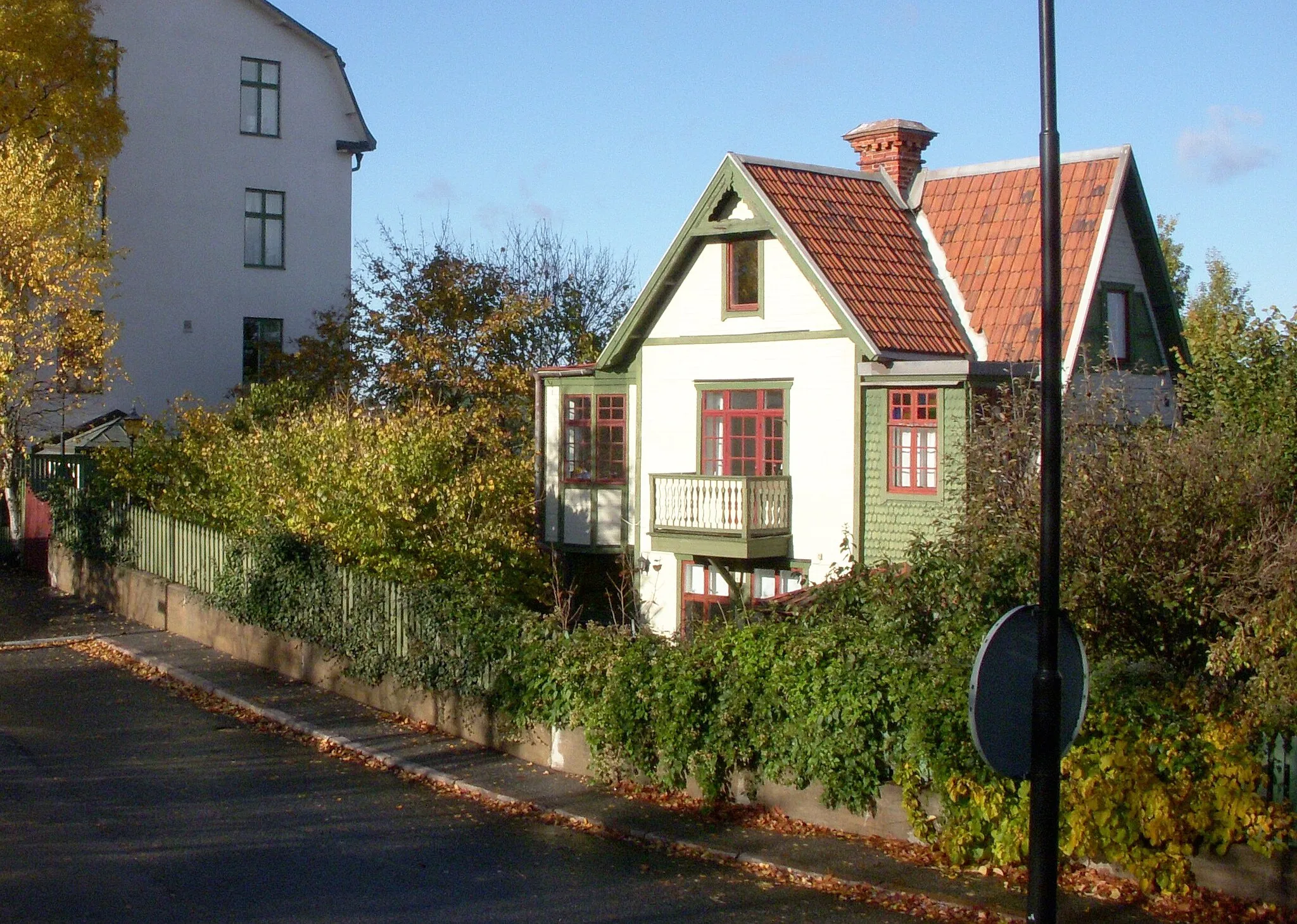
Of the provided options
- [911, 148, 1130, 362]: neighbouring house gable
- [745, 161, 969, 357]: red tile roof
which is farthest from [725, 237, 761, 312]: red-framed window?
[911, 148, 1130, 362]: neighbouring house gable

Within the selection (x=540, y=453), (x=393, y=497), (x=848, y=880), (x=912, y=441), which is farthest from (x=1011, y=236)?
(x=848, y=880)

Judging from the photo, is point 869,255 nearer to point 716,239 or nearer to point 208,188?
point 716,239

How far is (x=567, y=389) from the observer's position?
26.2 metres

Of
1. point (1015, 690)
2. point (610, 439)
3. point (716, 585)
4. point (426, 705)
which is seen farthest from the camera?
point (610, 439)

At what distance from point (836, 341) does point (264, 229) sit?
18.4 meters

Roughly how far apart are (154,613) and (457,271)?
43.8 feet

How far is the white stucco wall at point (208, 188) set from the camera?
106ft

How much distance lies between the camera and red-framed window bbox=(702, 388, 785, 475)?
74.1ft

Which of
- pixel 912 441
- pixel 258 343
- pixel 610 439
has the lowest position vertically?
pixel 912 441

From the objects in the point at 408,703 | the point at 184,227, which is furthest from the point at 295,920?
the point at 184,227

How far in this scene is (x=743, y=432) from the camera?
23.1m

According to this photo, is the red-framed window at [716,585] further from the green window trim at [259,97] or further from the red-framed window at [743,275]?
the green window trim at [259,97]

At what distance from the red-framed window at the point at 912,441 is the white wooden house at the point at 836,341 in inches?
1.1

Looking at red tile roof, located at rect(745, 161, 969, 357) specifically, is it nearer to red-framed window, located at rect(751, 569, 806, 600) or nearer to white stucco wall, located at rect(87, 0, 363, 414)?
red-framed window, located at rect(751, 569, 806, 600)
